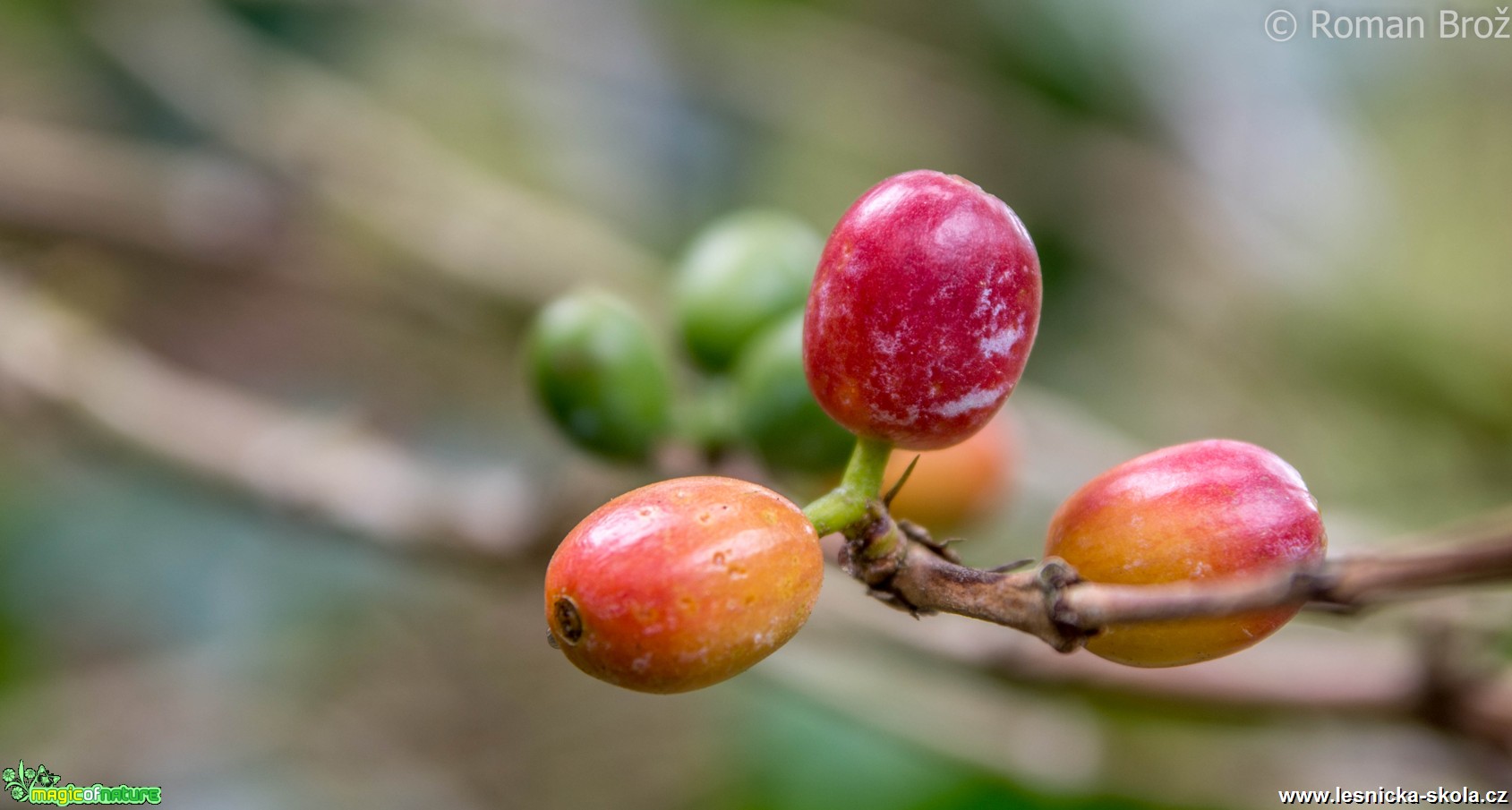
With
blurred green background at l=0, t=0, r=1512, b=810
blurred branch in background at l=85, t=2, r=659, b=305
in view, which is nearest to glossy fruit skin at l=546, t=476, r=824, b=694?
blurred green background at l=0, t=0, r=1512, b=810

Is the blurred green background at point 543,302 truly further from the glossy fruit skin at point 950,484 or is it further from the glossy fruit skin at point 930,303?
the glossy fruit skin at point 930,303

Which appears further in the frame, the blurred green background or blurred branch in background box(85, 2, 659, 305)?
blurred branch in background box(85, 2, 659, 305)

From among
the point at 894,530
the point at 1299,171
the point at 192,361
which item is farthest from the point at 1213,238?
the point at 192,361

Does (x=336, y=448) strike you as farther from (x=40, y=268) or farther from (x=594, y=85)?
(x=594, y=85)

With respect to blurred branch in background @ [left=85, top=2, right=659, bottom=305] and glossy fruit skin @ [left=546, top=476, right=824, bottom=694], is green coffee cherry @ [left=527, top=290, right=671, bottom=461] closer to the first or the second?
glossy fruit skin @ [left=546, top=476, right=824, bottom=694]

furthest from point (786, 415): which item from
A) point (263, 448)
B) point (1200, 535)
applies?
point (263, 448)

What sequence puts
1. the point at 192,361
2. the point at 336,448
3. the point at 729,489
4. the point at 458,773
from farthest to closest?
the point at 192,361
the point at 458,773
the point at 336,448
the point at 729,489

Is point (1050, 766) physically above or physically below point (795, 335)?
A: below
